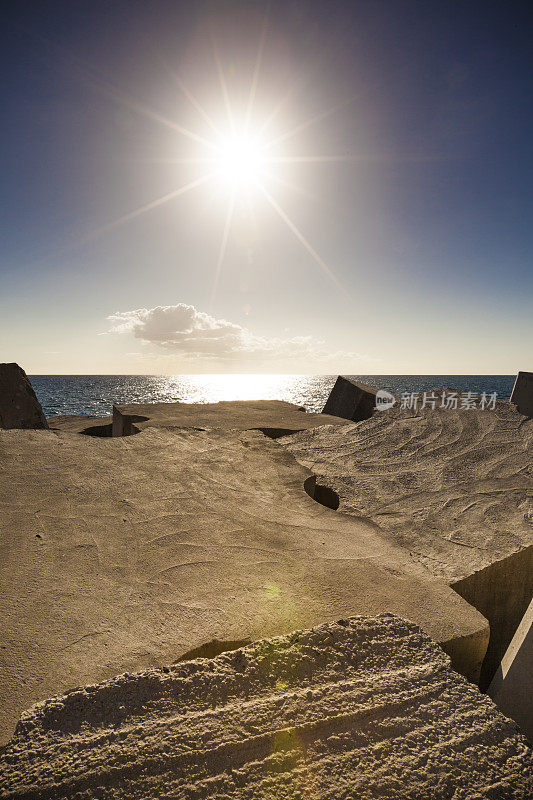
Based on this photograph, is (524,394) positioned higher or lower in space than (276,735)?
higher

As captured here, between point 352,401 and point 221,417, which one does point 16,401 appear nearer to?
point 221,417

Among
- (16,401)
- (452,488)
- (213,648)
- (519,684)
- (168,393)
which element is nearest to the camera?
(213,648)

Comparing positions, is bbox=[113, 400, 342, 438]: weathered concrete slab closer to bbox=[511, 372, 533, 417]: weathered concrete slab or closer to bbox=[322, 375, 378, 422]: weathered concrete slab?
bbox=[322, 375, 378, 422]: weathered concrete slab

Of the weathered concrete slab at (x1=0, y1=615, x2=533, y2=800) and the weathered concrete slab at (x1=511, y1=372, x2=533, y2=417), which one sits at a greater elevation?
the weathered concrete slab at (x1=511, y1=372, x2=533, y2=417)

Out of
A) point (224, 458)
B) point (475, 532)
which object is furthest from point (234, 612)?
point (224, 458)

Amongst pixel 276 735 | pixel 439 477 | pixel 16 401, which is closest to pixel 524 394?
pixel 439 477

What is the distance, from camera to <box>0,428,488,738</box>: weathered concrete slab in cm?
162

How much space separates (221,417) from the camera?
6.16m

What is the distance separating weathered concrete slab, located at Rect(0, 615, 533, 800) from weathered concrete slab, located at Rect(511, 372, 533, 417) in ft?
18.8

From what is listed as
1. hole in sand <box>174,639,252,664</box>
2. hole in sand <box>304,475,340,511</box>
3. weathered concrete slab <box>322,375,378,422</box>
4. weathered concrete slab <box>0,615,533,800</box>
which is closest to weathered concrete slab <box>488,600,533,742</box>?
weathered concrete slab <box>0,615,533,800</box>

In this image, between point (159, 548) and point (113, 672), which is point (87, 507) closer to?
point (159, 548)

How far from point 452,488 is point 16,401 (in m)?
5.38

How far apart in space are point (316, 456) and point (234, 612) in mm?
2741

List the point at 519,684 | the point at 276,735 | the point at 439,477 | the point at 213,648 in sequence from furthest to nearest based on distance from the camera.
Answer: the point at 439,477
the point at 519,684
the point at 213,648
the point at 276,735
